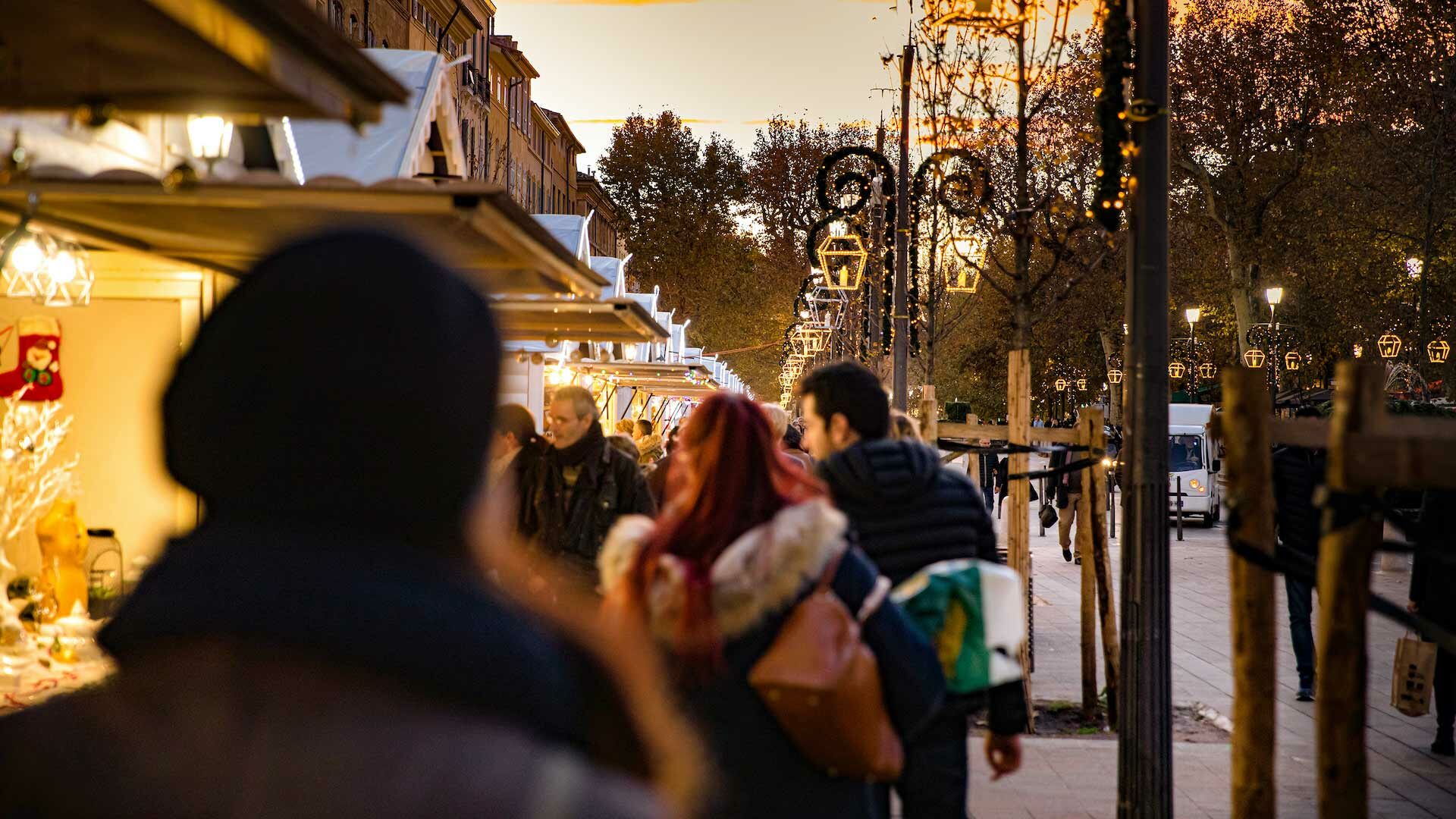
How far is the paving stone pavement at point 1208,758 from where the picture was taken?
762 centimetres

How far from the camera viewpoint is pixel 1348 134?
33000 millimetres

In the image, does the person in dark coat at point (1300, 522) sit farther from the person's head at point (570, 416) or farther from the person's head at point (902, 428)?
the person's head at point (570, 416)

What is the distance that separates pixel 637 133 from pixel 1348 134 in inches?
1719

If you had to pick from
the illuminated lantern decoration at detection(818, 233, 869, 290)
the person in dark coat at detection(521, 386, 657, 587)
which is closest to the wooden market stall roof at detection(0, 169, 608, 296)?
the person in dark coat at detection(521, 386, 657, 587)

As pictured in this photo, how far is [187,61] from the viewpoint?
4.74m

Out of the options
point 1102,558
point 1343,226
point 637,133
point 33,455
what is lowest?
point 1102,558

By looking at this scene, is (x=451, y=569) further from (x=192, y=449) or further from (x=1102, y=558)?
(x=1102, y=558)

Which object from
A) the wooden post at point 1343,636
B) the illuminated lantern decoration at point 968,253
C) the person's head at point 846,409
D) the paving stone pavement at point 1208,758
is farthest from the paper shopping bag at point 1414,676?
the illuminated lantern decoration at point 968,253

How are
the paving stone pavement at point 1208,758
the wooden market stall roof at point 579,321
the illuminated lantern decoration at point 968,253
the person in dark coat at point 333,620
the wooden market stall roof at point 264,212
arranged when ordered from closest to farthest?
1. the person in dark coat at point 333,620
2. the wooden market stall roof at point 264,212
3. the paving stone pavement at point 1208,758
4. the wooden market stall roof at point 579,321
5. the illuminated lantern decoration at point 968,253

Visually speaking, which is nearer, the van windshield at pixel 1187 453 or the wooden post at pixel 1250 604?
the wooden post at pixel 1250 604

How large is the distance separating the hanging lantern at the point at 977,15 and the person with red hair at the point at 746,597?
757 cm

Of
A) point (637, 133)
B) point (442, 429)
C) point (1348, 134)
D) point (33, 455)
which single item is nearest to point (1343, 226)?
point (1348, 134)

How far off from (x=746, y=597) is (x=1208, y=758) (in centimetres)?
648

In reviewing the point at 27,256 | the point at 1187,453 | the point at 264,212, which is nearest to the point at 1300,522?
the point at 264,212
